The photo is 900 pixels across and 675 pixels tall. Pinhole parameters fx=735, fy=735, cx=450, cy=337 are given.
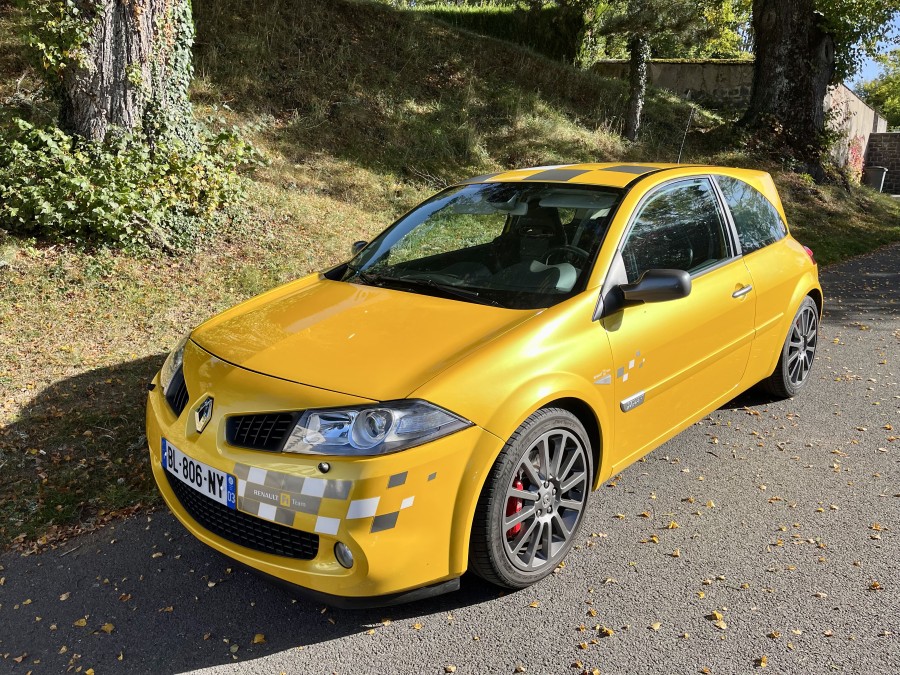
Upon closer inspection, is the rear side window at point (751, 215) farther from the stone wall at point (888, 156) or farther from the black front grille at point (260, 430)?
the stone wall at point (888, 156)

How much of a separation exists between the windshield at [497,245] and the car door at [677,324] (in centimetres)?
23

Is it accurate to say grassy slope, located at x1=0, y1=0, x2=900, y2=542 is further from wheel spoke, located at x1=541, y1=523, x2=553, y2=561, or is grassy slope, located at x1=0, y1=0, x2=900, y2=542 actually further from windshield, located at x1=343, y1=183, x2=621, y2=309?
wheel spoke, located at x1=541, y1=523, x2=553, y2=561

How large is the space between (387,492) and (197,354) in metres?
1.28

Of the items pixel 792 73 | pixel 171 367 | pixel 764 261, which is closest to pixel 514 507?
pixel 171 367

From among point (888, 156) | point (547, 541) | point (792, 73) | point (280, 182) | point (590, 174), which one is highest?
point (792, 73)

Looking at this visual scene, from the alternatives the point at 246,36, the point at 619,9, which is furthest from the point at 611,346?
the point at 619,9

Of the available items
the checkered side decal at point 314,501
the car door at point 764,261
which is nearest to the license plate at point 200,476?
the checkered side decal at point 314,501

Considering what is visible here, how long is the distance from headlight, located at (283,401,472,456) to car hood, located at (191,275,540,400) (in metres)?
Answer: 0.07

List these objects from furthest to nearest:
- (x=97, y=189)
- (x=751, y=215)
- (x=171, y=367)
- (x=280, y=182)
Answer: (x=280, y=182)
(x=97, y=189)
(x=751, y=215)
(x=171, y=367)

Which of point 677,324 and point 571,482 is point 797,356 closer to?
point 677,324

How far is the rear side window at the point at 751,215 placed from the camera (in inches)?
180

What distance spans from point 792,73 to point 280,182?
1184cm

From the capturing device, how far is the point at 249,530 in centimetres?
287

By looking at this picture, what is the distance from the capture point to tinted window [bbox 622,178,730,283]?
378cm
